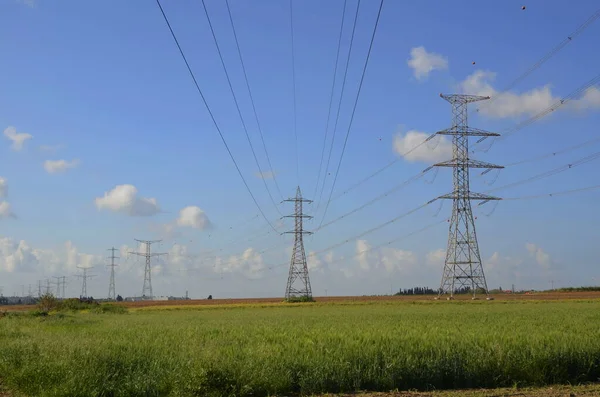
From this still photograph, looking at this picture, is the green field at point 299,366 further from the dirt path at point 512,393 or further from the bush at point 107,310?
the bush at point 107,310

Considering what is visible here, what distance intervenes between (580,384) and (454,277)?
57.2 m

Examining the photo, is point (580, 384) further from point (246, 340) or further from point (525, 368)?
point (246, 340)

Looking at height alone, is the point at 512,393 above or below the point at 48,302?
below

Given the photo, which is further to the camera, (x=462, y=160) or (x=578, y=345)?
(x=462, y=160)

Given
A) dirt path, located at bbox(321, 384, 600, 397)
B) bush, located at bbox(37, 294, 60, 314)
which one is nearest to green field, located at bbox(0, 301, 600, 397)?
dirt path, located at bbox(321, 384, 600, 397)

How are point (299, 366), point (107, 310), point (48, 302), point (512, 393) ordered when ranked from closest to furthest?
point (512, 393) → point (299, 366) → point (107, 310) → point (48, 302)

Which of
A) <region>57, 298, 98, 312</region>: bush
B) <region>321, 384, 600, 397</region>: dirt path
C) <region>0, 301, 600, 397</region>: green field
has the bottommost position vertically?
<region>321, 384, 600, 397</region>: dirt path

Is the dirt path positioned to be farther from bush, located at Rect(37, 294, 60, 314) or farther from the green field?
bush, located at Rect(37, 294, 60, 314)

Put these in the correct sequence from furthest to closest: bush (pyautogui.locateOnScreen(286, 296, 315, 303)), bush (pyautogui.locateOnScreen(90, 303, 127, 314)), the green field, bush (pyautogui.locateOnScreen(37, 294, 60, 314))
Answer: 1. bush (pyautogui.locateOnScreen(286, 296, 315, 303))
2. bush (pyautogui.locateOnScreen(37, 294, 60, 314))
3. bush (pyautogui.locateOnScreen(90, 303, 127, 314))
4. the green field

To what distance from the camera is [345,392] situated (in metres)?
18.8

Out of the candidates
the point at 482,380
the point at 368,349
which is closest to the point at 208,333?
the point at 368,349

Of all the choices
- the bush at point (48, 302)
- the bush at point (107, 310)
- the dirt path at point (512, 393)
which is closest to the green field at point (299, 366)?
the dirt path at point (512, 393)

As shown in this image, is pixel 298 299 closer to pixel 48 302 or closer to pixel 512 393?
pixel 48 302

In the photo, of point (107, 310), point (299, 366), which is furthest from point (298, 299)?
point (299, 366)
